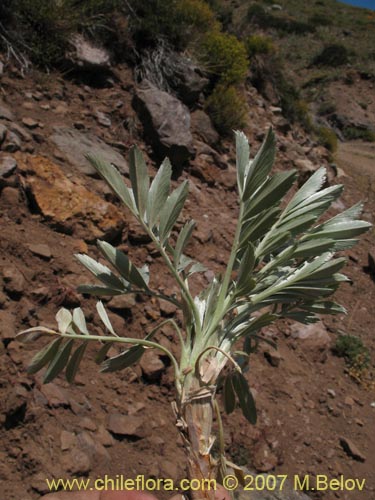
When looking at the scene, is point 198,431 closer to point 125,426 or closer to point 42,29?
point 125,426

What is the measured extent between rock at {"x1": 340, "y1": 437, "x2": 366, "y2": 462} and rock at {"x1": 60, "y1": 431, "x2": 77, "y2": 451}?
222cm

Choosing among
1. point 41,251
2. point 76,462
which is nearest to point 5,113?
point 41,251

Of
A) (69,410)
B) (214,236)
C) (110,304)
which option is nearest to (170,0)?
(214,236)

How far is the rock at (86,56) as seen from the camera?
4641mm

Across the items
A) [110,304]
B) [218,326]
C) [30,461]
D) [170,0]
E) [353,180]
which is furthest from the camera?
[353,180]

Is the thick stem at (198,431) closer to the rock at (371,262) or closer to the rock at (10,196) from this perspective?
the rock at (10,196)

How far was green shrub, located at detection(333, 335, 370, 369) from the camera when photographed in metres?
4.32

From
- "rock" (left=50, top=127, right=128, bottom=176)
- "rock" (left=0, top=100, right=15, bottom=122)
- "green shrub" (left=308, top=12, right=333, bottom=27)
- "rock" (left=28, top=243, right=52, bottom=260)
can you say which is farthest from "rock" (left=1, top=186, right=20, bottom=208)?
"green shrub" (left=308, top=12, right=333, bottom=27)

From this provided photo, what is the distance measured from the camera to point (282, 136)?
755 cm

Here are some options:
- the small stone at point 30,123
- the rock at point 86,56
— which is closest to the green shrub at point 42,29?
the rock at point 86,56

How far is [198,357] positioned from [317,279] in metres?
0.42

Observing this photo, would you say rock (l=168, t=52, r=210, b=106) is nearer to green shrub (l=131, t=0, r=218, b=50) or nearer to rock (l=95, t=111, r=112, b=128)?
green shrub (l=131, t=0, r=218, b=50)

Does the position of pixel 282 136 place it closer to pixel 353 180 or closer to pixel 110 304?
pixel 353 180

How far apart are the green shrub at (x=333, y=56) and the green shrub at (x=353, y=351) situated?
86.7 ft
